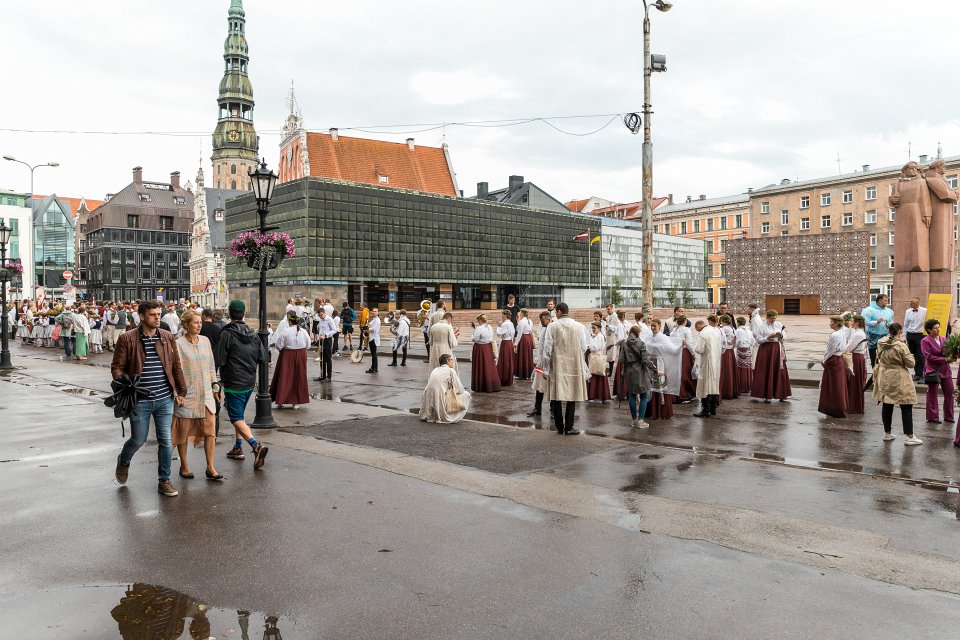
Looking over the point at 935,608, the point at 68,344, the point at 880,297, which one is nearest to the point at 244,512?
the point at 935,608

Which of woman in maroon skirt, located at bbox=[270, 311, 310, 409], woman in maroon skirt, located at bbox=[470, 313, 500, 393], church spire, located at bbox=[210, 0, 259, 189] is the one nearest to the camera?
woman in maroon skirt, located at bbox=[270, 311, 310, 409]

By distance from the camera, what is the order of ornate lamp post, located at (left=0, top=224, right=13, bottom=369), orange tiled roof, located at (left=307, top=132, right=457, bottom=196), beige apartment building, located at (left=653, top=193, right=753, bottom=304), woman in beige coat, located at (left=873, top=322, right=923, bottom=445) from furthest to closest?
1. beige apartment building, located at (left=653, top=193, right=753, bottom=304)
2. orange tiled roof, located at (left=307, top=132, right=457, bottom=196)
3. ornate lamp post, located at (left=0, top=224, right=13, bottom=369)
4. woman in beige coat, located at (left=873, top=322, right=923, bottom=445)

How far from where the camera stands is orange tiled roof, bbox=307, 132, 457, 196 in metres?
68.3

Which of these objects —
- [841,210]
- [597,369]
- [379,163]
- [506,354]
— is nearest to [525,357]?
[506,354]

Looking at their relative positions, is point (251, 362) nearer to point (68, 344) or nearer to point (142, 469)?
point (142, 469)

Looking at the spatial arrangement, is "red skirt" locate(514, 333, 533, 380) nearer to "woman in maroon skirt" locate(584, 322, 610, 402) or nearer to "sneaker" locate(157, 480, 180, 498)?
"woman in maroon skirt" locate(584, 322, 610, 402)

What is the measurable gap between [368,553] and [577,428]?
606cm

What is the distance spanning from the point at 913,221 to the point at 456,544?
20.2 meters

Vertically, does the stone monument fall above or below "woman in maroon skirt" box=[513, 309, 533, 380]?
above

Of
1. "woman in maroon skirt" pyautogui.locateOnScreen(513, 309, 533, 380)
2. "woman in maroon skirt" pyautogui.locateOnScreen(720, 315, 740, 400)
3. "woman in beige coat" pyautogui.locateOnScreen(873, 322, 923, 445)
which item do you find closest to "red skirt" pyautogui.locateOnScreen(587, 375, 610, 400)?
"woman in maroon skirt" pyautogui.locateOnScreen(720, 315, 740, 400)

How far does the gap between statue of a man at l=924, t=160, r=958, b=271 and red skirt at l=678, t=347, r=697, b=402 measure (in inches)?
465

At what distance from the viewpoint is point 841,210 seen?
8056cm

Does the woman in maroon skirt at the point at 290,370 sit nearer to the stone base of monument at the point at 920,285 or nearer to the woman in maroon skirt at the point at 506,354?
the woman in maroon skirt at the point at 506,354

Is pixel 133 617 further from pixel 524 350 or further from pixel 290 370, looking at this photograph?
pixel 524 350
